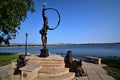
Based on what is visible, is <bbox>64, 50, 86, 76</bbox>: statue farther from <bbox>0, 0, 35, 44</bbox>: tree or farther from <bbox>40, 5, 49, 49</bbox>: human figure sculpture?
<bbox>0, 0, 35, 44</bbox>: tree

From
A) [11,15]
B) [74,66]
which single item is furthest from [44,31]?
[11,15]

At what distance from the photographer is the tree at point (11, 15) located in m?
30.7

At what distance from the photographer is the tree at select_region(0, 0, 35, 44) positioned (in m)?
30.7

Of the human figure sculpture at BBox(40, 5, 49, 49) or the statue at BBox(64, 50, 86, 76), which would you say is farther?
the human figure sculpture at BBox(40, 5, 49, 49)

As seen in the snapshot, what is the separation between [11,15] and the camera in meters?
30.9

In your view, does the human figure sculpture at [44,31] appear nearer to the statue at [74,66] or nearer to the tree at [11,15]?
the statue at [74,66]

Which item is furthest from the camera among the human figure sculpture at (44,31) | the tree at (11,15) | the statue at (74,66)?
the tree at (11,15)

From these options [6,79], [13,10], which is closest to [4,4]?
[13,10]

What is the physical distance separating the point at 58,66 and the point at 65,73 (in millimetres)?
653

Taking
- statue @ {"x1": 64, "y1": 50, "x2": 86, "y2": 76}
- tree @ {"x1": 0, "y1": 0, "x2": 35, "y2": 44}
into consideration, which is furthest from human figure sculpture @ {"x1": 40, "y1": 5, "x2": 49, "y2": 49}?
tree @ {"x1": 0, "y1": 0, "x2": 35, "y2": 44}

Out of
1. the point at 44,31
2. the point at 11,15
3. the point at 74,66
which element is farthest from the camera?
the point at 11,15

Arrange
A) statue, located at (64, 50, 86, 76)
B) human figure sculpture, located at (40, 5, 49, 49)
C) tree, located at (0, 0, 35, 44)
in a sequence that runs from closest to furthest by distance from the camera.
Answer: statue, located at (64, 50, 86, 76) → human figure sculpture, located at (40, 5, 49, 49) → tree, located at (0, 0, 35, 44)

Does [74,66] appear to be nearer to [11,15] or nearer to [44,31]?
[44,31]

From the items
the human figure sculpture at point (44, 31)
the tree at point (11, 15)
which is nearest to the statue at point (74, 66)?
the human figure sculpture at point (44, 31)
